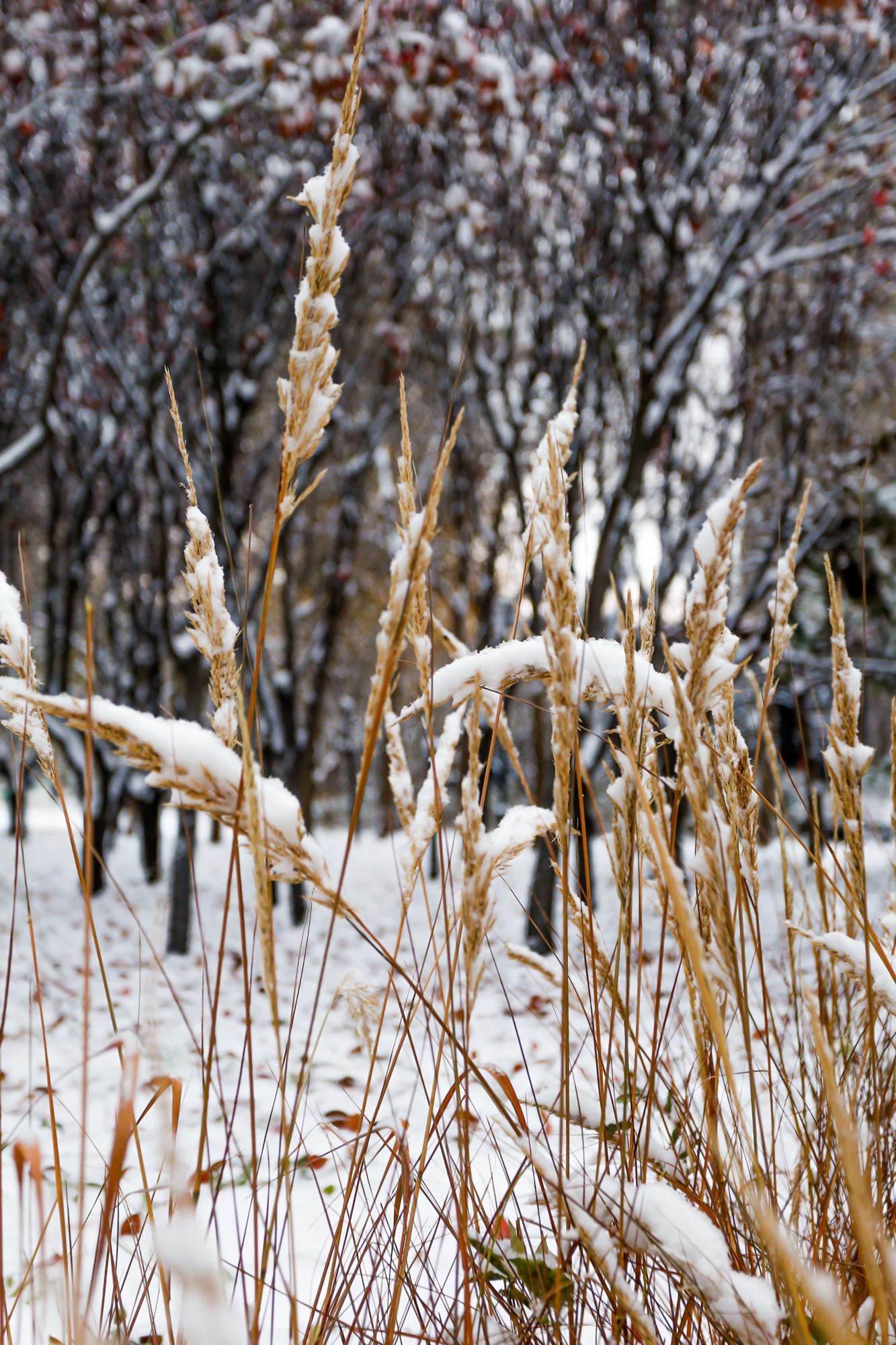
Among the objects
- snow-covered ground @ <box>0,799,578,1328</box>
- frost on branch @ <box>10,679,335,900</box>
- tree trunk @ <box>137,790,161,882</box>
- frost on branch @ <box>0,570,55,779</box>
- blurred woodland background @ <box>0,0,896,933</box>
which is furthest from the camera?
tree trunk @ <box>137,790,161,882</box>

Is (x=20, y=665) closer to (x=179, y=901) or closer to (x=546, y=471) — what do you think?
(x=546, y=471)

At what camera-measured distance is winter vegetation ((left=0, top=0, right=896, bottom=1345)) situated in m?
0.63

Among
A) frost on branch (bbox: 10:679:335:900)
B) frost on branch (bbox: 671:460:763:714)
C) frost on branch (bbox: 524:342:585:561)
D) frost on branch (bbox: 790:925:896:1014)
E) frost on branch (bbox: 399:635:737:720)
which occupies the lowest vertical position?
frost on branch (bbox: 790:925:896:1014)

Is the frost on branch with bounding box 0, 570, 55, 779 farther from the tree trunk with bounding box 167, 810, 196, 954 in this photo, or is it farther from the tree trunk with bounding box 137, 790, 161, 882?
the tree trunk with bounding box 137, 790, 161, 882

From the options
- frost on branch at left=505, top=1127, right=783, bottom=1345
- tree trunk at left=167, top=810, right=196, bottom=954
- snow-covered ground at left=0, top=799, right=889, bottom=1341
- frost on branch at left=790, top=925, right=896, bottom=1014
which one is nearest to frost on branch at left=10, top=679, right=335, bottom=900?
snow-covered ground at left=0, top=799, right=889, bottom=1341

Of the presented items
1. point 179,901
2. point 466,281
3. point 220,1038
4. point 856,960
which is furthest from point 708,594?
point 466,281

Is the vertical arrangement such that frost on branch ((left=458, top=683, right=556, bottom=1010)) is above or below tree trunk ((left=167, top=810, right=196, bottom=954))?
above

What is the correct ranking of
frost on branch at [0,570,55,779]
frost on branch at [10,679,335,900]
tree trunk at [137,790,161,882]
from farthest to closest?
tree trunk at [137,790,161,882] < frost on branch at [0,570,55,779] < frost on branch at [10,679,335,900]

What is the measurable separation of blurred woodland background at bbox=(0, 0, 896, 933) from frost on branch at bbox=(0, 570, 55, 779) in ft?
11.4

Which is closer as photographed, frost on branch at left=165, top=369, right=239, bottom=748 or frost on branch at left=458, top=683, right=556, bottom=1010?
frost on branch at left=458, top=683, right=556, bottom=1010

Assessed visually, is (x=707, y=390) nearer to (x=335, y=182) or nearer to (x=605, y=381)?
(x=605, y=381)

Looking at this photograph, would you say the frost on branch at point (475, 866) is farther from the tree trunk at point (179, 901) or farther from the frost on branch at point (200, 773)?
the tree trunk at point (179, 901)

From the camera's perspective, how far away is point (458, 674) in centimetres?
74

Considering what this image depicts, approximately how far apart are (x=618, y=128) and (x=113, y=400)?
4339 mm
